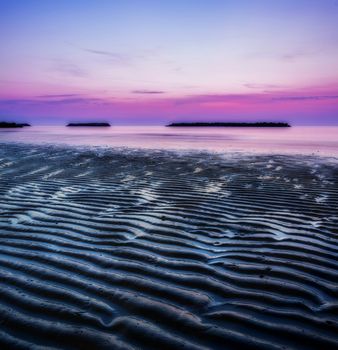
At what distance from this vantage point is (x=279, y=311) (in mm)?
2789

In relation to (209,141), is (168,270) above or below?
below

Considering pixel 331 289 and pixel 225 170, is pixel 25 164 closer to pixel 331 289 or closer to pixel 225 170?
pixel 225 170

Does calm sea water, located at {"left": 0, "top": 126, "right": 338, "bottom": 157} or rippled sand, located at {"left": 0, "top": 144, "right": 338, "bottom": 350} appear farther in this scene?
calm sea water, located at {"left": 0, "top": 126, "right": 338, "bottom": 157}

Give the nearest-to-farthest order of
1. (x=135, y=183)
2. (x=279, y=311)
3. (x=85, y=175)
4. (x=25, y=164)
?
(x=279, y=311), (x=135, y=183), (x=85, y=175), (x=25, y=164)

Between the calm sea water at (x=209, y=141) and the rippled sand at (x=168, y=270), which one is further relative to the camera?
the calm sea water at (x=209, y=141)

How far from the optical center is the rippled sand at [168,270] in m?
2.49

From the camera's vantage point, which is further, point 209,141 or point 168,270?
point 209,141

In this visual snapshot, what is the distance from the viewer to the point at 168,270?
353cm

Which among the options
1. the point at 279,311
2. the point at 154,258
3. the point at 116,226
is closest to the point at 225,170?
the point at 116,226

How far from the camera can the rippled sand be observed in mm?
2492

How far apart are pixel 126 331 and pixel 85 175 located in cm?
798

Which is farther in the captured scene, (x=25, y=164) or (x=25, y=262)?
(x=25, y=164)

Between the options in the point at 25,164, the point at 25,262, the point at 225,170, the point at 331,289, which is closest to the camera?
the point at 331,289

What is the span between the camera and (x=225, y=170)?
37.4ft
